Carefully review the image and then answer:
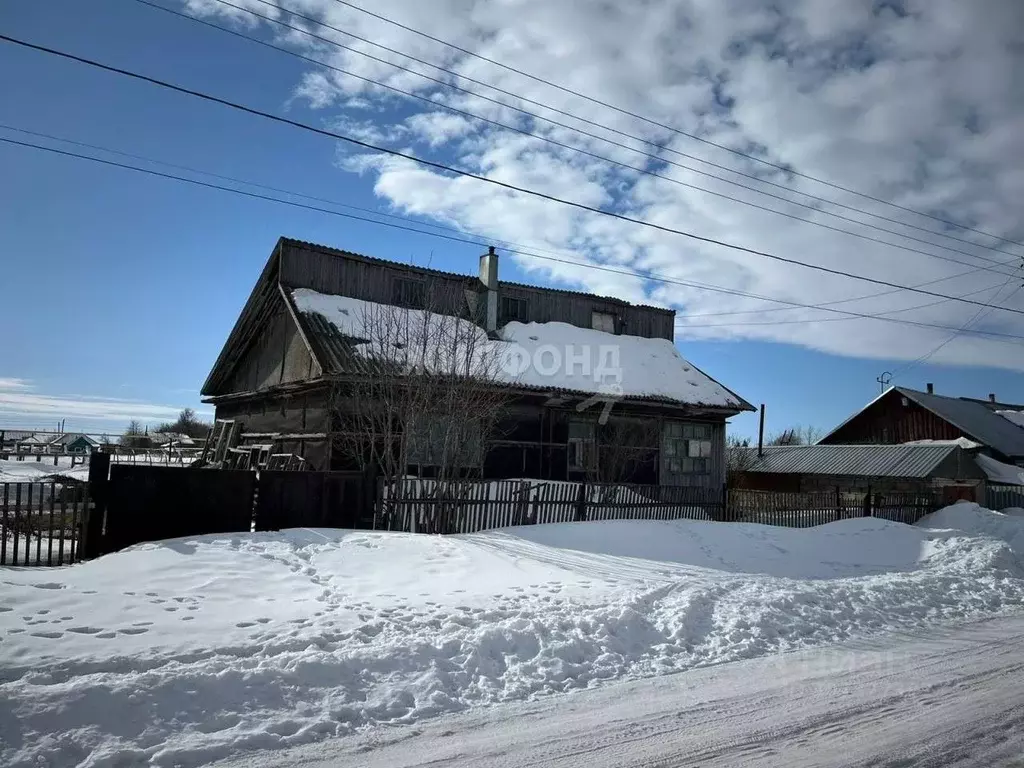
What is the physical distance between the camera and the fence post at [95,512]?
9.38 m

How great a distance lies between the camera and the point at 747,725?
4863mm

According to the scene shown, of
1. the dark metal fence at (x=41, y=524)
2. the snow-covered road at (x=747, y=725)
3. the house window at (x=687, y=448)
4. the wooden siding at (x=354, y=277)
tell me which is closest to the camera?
the snow-covered road at (x=747, y=725)

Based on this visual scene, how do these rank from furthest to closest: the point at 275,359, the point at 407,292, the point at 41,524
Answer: the point at 407,292, the point at 275,359, the point at 41,524

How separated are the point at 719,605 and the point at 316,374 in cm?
1084

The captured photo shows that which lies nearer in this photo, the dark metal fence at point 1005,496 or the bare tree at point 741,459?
the dark metal fence at point 1005,496

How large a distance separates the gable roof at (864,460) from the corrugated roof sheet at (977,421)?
234cm

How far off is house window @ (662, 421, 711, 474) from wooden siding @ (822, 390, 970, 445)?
18.1 metres

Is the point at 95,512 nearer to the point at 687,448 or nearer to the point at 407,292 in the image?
the point at 407,292

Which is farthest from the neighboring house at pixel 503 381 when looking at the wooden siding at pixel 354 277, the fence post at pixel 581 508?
the fence post at pixel 581 508

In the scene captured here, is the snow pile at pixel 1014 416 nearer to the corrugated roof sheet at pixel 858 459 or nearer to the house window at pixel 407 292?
the corrugated roof sheet at pixel 858 459

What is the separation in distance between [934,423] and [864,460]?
612 cm

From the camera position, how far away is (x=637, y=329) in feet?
83.2

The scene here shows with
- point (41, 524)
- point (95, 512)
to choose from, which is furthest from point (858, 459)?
point (41, 524)

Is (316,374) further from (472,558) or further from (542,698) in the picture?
(542,698)
